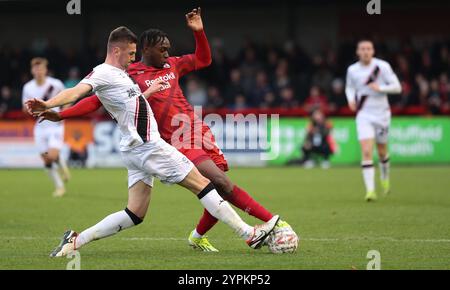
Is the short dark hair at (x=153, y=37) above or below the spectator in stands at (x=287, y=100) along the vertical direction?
above

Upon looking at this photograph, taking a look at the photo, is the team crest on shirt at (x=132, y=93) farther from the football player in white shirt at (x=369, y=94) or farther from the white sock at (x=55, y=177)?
the white sock at (x=55, y=177)

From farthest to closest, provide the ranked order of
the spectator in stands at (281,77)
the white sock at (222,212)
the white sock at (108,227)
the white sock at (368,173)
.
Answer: the spectator in stands at (281,77) < the white sock at (368,173) < the white sock at (108,227) < the white sock at (222,212)

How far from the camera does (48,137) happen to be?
16.7 m

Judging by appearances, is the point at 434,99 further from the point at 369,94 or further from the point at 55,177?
the point at 55,177

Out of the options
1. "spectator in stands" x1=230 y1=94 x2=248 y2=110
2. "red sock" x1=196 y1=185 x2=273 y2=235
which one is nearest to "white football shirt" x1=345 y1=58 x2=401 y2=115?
"red sock" x1=196 y1=185 x2=273 y2=235

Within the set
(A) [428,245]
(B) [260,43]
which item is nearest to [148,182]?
(A) [428,245]

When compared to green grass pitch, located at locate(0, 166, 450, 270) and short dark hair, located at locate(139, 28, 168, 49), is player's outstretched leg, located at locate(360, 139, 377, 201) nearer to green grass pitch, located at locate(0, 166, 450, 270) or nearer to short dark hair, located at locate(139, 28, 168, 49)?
green grass pitch, located at locate(0, 166, 450, 270)

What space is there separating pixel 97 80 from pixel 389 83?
811 centimetres

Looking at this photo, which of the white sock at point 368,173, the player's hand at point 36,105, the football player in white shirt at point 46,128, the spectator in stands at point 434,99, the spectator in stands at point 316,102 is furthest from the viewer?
the spectator in stands at point 434,99

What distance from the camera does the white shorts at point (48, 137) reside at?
16.6 meters

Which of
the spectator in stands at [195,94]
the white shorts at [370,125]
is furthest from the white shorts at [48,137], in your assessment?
the spectator in stands at [195,94]

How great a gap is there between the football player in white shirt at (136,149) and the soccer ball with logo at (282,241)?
0.11m

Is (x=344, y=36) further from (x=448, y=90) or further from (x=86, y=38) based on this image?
(x=86, y=38)

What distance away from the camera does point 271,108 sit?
25.3 metres
